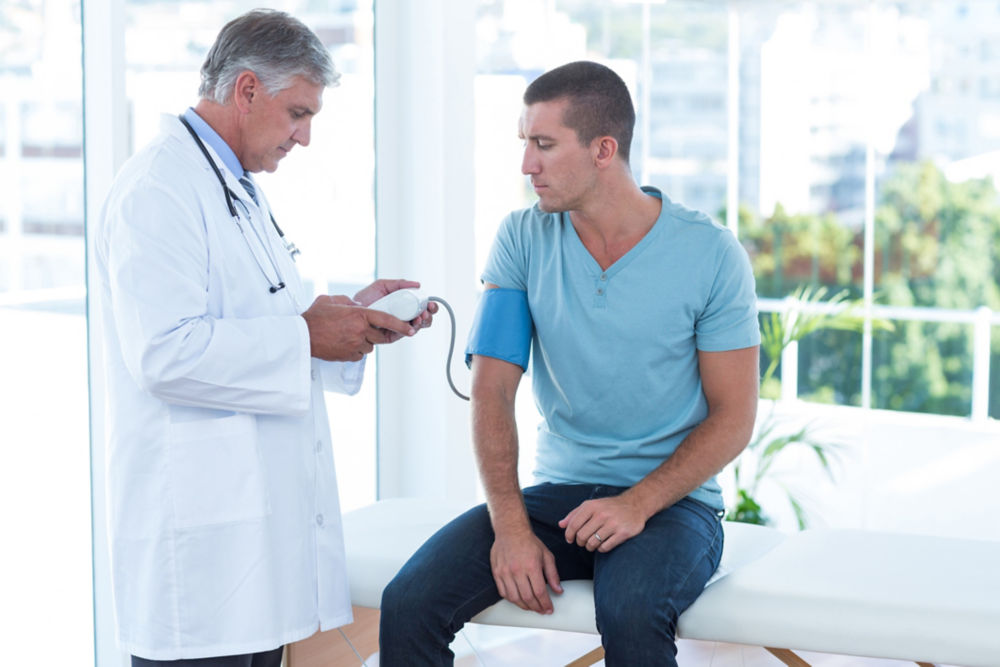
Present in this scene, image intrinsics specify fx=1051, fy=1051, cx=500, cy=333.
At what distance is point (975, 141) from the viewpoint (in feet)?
12.3

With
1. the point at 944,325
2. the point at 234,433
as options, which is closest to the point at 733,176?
the point at 944,325

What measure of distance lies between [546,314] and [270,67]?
2.22 feet

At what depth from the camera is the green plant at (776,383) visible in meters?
3.41

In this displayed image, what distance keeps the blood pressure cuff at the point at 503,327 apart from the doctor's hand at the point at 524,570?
35 cm

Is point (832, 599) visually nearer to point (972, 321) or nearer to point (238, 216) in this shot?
point (238, 216)

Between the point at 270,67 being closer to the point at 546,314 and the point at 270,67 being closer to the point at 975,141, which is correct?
the point at 546,314

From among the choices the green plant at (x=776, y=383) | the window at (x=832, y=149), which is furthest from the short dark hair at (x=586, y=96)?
the window at (x=832, y=149)

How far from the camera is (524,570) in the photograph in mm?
1754

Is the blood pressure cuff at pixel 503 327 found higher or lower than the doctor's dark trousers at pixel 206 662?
higher

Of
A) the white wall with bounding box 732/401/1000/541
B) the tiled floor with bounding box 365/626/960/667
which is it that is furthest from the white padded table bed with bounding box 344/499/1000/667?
the white wall with bounding box 732/401/1000/541

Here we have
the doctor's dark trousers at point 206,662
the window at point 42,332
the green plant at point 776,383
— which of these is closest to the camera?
the doctor's dark trousers at point 206,662

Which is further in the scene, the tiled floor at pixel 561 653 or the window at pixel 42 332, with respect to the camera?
the tiled floor at pixel 561 653

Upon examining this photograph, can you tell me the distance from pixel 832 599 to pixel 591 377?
56cm

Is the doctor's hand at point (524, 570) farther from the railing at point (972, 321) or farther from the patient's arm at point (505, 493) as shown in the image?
the railing at point (972, 321)
